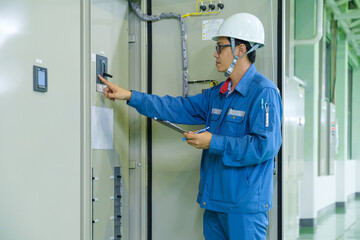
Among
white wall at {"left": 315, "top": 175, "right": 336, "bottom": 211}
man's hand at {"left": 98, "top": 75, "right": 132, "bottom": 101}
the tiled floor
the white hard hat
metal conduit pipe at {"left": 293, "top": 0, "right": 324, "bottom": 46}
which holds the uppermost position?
metal conduit pipe at {"left": 293, "top": 0, "right": 324, "bottom": 46}

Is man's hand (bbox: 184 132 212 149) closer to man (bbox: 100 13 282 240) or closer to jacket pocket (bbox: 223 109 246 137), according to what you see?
man (bbox: 100 13 282 240)

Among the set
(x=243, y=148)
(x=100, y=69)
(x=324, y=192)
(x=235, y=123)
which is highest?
(x=100, y=69)

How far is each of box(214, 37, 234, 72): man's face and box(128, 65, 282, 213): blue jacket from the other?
115mm

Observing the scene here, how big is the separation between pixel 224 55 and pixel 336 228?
16.7 feet

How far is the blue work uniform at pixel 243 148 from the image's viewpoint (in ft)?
8.14

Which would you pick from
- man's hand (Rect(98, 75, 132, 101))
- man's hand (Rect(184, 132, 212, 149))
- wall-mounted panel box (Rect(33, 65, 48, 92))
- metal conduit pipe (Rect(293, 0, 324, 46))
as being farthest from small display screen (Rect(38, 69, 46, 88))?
metal conduit pipe (Rect(293, 0, 324, 46))

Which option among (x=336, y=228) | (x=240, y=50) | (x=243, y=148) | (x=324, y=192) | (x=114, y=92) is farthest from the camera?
(x=324, y=192)

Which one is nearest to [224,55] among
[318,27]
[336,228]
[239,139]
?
[239,139]

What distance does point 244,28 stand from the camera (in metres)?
2.66

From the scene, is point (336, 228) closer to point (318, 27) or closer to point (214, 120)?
point (318, 27)

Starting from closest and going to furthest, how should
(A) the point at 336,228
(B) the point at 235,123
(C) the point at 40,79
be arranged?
1. (C) the point at 40,79
2. (B) the point at 235,123
3. (A) the point at 336,228

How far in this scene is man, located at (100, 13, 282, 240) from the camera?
98.2 inches

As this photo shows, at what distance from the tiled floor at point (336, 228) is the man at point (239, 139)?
3870 millimetres

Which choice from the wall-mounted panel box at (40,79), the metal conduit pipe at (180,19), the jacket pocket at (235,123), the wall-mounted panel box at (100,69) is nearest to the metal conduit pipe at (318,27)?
the metal conduit pipe at (180,19)
